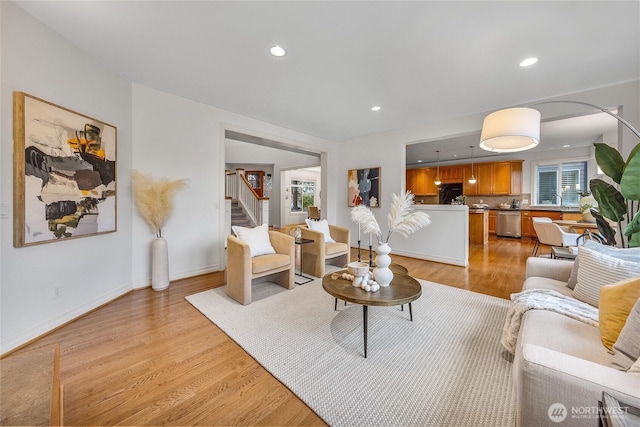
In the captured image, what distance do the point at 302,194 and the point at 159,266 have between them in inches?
310

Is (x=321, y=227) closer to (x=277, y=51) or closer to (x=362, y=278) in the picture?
(x=362, y=278)

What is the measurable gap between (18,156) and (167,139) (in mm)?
1587

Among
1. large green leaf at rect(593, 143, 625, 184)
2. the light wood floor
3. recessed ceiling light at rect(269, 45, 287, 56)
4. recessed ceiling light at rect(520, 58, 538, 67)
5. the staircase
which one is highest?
recessed ceiling light at rect(520, 58, 538, 67)

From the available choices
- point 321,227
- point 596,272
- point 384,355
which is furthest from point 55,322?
point 596,272

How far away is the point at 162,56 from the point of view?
2.51m

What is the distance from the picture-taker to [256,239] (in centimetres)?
317

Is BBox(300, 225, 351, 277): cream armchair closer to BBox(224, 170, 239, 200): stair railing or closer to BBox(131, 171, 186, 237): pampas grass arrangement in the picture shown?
BBox(131, 171, 186, 237): pampas grass arrangement

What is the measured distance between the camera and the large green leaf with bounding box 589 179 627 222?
91.0 inches

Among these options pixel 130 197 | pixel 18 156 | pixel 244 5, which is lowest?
pixel 130 197

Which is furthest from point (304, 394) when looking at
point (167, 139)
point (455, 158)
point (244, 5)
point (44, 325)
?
point (455, 158)

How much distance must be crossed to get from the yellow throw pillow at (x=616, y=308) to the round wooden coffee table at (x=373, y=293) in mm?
980

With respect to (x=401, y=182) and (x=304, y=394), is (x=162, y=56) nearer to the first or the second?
(x=304, y=394)

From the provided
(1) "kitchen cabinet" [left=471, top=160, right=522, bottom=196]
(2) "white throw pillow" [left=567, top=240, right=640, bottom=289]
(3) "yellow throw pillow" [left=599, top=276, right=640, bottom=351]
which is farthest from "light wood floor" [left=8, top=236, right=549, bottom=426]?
(1) "kitchen cabinet" [left=471, top=160, right=522, bottom=196]

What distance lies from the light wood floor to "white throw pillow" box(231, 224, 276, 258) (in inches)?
36.9
